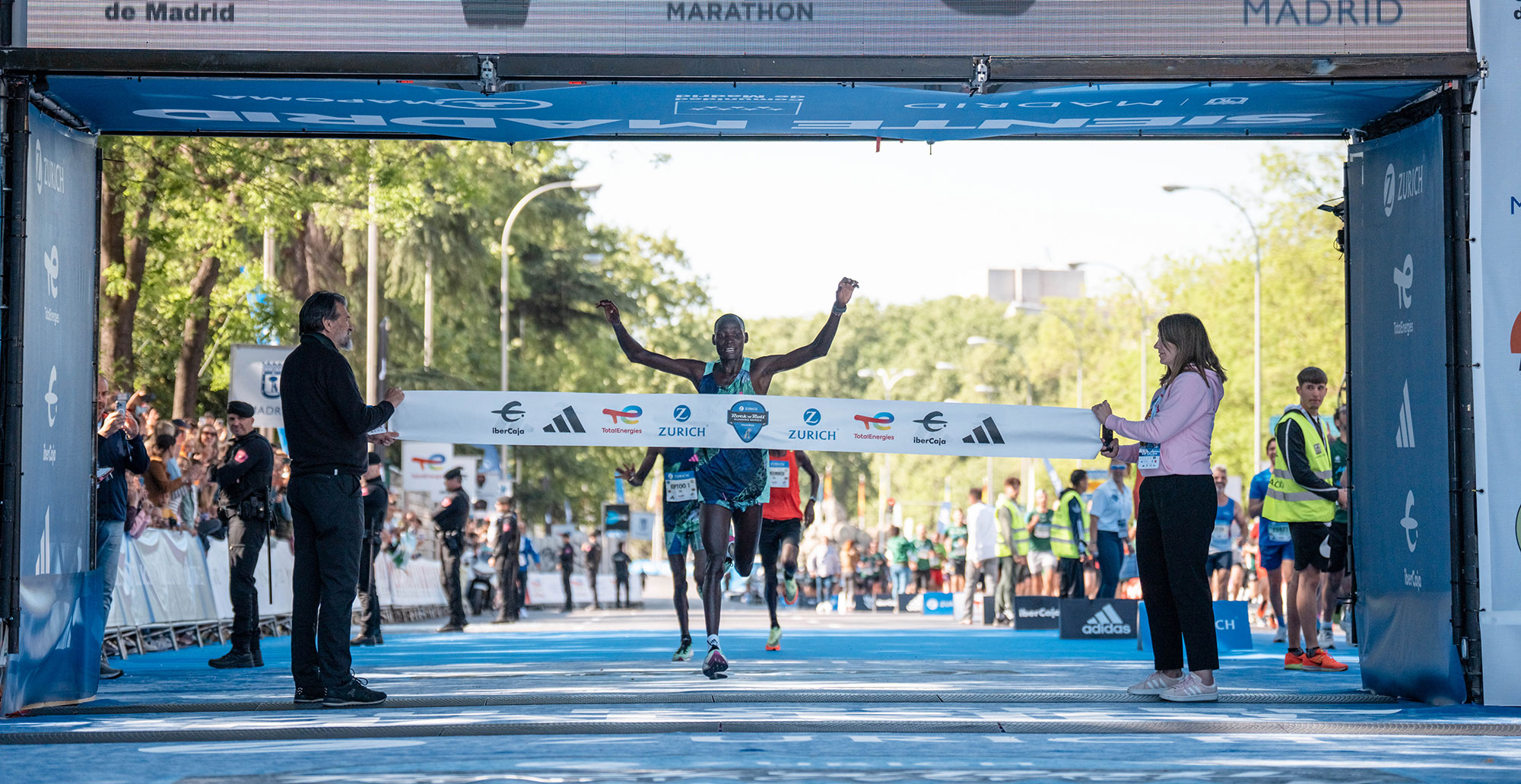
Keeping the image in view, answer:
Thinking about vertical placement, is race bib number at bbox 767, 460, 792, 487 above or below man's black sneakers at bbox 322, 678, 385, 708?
above

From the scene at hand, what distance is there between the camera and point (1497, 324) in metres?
9.60

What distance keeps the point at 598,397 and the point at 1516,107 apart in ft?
18.4

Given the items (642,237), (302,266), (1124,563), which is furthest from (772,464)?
(642,237)

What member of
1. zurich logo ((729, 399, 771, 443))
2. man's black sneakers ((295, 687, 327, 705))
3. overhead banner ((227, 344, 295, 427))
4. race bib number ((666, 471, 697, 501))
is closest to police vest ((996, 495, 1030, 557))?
overhead banner ((227, 344, 295, 427))

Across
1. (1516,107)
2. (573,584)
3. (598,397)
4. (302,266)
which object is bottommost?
(573,584)

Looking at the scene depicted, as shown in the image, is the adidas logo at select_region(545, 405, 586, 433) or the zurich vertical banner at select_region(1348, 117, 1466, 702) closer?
the zurich vertical banner at select_region(1348, 117, 1466, 702)

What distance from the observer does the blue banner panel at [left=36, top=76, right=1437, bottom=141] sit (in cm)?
971

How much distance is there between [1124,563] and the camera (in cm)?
2472

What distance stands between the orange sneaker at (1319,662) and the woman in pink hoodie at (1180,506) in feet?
10.5

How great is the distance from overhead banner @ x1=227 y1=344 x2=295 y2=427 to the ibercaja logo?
11.0 metres

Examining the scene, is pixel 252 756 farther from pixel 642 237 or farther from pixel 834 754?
pixel 642 237

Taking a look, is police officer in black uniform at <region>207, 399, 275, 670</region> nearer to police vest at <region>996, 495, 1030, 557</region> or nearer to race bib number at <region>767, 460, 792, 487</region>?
race bib number at <region>767, 460, 792, 487</region>

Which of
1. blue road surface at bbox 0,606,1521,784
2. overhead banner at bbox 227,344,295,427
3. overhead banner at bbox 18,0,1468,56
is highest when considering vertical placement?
overhead banner at bbox 18,0,1468,56

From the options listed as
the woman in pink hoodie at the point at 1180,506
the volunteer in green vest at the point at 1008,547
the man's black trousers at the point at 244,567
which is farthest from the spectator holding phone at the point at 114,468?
the volunteer in green vest at the point at 1008,547
